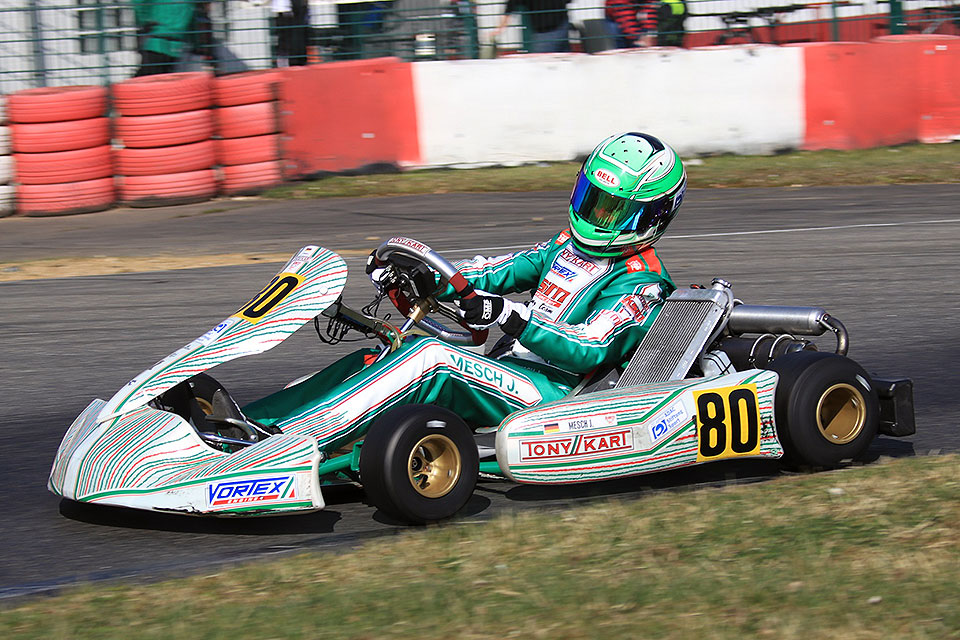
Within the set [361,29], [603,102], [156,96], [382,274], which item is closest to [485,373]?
[382,274]

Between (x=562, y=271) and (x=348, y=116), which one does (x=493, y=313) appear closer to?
(x=562, y=271)

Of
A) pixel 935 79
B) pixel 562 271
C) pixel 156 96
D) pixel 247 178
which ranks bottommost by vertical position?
pixel 247 178

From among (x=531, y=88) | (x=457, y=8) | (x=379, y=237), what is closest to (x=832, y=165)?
(x=531, y=88)

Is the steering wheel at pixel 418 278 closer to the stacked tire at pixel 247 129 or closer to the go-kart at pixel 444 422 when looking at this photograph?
the go-kart at pixel 444 422

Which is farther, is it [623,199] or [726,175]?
[726,175]

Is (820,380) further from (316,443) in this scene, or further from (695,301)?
(316,443)

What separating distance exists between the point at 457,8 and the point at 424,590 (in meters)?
10.1

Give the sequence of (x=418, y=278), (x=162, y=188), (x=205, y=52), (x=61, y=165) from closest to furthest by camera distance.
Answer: (x=418, y=278) → (x=61, y=165) → (x=162, y=188) → (x=205, y=52)

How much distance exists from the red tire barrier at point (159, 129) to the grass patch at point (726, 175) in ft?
3.21

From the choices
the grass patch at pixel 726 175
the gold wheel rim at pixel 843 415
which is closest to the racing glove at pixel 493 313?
the gold wheel rim at pixel 843 415

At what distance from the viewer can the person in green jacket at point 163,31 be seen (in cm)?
1195

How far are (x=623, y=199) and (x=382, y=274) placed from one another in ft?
3.01

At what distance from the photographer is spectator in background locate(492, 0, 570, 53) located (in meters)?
12.7

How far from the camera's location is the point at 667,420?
419 cm
